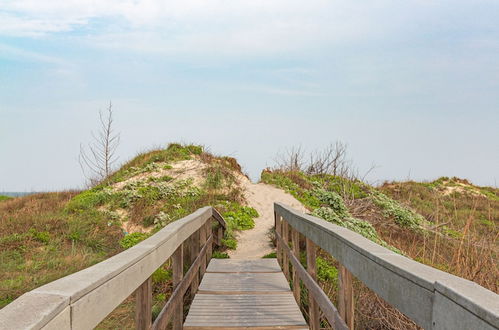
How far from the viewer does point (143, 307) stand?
247cm

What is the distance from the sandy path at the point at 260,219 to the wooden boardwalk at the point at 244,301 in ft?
10.0

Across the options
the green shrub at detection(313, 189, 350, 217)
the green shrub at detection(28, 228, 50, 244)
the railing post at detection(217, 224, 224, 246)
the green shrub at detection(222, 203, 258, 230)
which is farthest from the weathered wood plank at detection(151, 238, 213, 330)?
the green shrub at detection(313, 189, 350, 217)

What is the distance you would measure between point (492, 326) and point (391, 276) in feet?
→ 2.37

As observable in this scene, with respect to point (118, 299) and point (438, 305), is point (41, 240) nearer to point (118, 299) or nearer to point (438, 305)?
point (118, 299)

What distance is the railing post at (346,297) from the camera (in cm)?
259

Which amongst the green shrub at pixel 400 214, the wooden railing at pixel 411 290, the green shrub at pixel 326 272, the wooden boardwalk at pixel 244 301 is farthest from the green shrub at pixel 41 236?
the green shrub at pixel 400 214

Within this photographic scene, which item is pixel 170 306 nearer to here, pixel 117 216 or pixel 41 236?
pixel 41 236

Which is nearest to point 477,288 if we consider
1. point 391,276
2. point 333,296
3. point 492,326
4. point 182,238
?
point 492,326

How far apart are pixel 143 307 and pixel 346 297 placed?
1263mm

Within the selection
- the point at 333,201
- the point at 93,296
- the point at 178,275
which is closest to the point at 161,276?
the point at 178,275

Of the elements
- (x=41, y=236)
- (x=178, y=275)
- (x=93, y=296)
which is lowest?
(x=41, y=236)

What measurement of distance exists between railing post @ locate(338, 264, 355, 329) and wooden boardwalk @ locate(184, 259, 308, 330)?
→ 1.53 meters

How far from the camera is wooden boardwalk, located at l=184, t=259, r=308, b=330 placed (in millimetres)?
4102

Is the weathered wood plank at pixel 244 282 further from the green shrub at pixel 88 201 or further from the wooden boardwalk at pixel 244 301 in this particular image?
the green shrub at pixel 88 201
